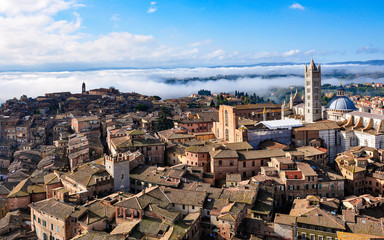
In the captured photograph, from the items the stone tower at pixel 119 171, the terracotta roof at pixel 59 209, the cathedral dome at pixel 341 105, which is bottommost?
the terracotta roof at pixel 59 209

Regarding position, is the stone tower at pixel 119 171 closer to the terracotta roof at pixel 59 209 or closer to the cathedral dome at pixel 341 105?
the terracotta roof at pixel 59 209

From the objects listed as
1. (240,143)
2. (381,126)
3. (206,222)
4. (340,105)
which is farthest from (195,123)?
(206,222)

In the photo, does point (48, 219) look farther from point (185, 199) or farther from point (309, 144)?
point (309, 144)

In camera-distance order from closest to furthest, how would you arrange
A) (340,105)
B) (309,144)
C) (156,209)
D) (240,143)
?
(156,209)
(240,143)
(309,144)
(340,105)

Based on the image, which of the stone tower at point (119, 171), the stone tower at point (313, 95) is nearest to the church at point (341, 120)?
the stone tower at point (313, 95)

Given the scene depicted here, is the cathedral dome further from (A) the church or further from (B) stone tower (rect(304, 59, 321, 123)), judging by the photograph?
(B) stone tower (rect(304, 59, 321, 123))

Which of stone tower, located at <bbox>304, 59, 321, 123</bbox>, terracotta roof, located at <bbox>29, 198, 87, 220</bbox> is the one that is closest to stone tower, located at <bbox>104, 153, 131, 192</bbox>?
terracotta roof, located at <bbox>29, 198, 87, 220</bbox>

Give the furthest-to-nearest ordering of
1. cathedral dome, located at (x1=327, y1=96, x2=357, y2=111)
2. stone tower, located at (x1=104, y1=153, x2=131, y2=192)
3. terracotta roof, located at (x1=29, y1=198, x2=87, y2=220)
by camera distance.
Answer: cathedral dome, located at (x1=327, y1=96, x2=357, y2=111), stone tower, located at (x1=104, y1=153, x2=131, y2=192), terracotta roof, located at (x1=29, y1=198, x2=87, y2=220)
